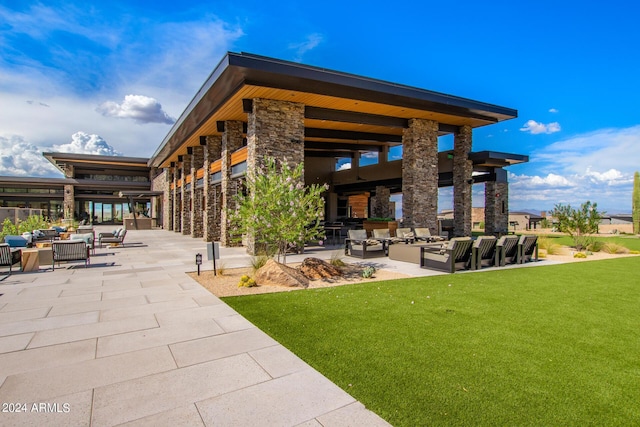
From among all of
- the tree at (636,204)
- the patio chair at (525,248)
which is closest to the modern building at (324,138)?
the patio chair at (525,248)

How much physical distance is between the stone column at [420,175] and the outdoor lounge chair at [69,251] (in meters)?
13.6

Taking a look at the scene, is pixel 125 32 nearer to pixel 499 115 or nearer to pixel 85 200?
pixel 499 115

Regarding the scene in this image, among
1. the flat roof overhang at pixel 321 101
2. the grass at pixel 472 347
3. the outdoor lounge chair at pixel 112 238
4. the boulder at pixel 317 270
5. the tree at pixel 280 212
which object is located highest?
the flat roof overhang at pixel 321 101

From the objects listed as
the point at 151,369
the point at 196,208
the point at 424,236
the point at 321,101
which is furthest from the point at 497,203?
the point at 151,369

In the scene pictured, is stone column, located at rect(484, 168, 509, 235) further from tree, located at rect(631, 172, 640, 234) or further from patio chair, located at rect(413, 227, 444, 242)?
tree, located at rect(631, 172, 640, 234)

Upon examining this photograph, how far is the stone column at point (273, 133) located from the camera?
1264 centimetres

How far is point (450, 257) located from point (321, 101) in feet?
26.5

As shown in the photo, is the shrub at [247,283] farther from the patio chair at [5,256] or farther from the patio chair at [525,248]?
the patio chair at [525,248]

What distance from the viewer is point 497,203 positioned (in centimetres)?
2147

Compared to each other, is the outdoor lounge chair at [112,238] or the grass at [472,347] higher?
the outdoor lounge chair at [112,238]

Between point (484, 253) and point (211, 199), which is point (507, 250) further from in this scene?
point (211, 199)

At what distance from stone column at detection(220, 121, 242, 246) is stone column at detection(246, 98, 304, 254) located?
266 cm

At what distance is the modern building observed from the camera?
12.3 metres

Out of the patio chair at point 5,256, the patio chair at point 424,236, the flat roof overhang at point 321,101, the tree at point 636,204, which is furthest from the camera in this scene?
the tree at point 636,204
